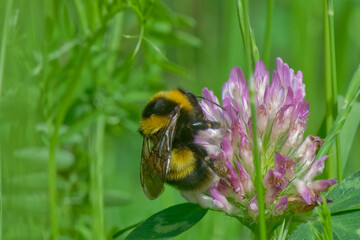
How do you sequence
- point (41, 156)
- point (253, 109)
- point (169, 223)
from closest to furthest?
point (253, 109) < point (169, 223) < point (41, 156)

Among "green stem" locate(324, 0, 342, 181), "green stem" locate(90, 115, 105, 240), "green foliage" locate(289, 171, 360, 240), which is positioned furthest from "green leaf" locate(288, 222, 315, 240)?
"green stem" locate(90, 115, 105, 240)

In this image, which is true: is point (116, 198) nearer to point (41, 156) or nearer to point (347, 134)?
point (41, 156)

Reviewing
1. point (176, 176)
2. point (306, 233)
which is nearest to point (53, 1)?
point (176, 176)

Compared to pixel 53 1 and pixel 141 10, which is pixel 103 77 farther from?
pixel 141 10

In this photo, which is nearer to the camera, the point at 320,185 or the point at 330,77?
the point at 320,185

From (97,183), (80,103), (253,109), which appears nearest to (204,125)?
→ (253,109)

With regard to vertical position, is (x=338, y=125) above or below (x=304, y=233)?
above

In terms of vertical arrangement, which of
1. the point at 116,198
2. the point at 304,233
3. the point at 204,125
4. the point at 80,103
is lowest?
the point at 304,233
